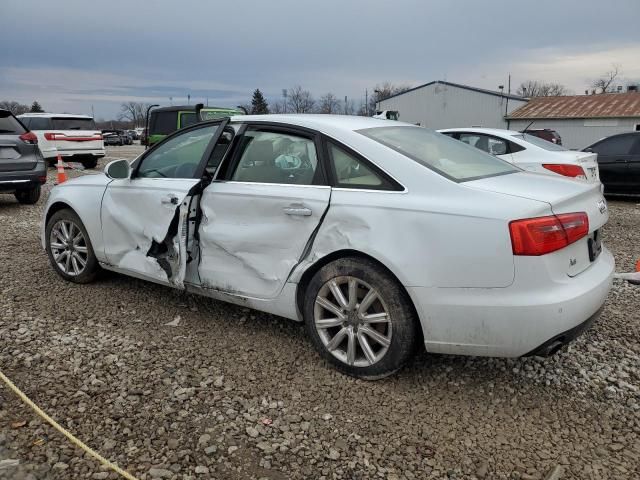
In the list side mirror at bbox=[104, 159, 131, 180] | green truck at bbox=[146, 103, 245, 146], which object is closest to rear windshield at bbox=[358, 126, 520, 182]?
side mirror at bbox=[104, 159, 131, 180]

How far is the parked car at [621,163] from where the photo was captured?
10062mm

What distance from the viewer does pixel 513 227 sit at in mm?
2459

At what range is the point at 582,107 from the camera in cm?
3316

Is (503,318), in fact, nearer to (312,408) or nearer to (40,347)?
(312,408)

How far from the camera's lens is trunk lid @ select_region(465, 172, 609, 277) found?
2.62m

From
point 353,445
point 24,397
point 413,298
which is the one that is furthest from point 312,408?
point 24,397

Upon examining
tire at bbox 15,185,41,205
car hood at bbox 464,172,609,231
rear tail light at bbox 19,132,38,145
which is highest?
rear tail light at bbox 19,132,38,145

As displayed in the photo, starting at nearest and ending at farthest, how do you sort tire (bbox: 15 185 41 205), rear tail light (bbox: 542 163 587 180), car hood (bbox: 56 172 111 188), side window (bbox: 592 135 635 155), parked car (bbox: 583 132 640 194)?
car hood (bbox: 56 172 111 188)
rear tail light (bbox: 542 163 587 180)
tire (bbox: 15 185 41 205)
parked car (bbox: 583 132 640 194)
side window (bbox: 592 135 635 155)

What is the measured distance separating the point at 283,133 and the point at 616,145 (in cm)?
944

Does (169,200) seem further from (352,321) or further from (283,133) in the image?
(352,321)

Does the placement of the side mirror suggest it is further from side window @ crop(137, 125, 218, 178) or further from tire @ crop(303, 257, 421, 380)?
tire @ crop(303, 257, 421, 380)

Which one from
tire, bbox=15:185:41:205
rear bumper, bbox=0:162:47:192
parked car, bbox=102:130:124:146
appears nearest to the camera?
rear bumper, bbox=0:162:47:192

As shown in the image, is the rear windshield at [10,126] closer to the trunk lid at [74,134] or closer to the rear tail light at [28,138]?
the rear tail light at [28,138]

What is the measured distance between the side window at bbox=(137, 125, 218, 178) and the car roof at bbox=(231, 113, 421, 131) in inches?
12.8
